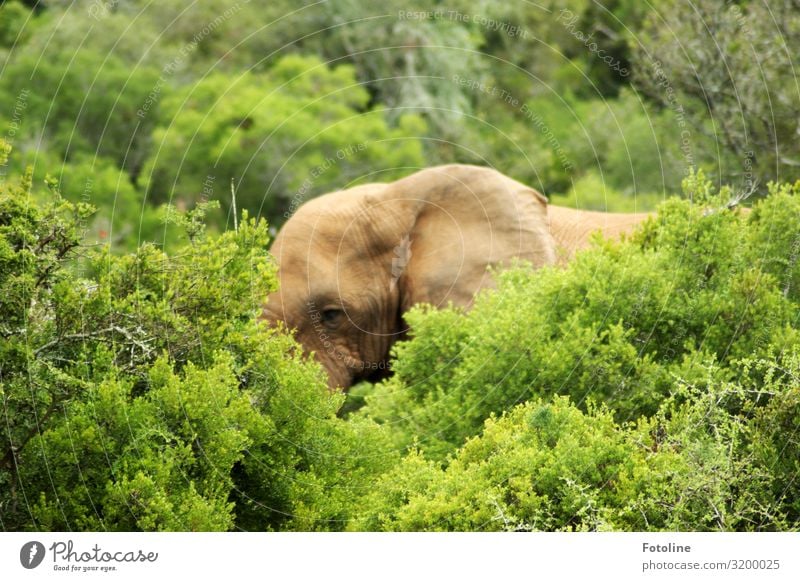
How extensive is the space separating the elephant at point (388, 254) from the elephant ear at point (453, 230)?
1 centimetres

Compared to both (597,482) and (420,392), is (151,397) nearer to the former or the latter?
(597,482)

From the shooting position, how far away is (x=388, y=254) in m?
19.9

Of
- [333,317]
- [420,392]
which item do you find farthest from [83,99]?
[420,392]

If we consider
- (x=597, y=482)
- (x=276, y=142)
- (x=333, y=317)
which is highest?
(x=276, y=142)

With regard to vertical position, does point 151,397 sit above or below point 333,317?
below

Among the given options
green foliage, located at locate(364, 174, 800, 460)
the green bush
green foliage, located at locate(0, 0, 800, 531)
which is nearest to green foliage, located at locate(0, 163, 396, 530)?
green foliage, located at locate(0, 0, 800, 531)

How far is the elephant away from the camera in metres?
19.3

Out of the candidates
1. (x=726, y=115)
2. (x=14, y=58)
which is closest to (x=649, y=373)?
(x=726, y=115)

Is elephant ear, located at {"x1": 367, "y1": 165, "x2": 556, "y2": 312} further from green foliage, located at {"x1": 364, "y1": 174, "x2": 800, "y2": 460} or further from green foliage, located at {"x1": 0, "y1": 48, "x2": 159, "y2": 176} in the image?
green foliage, located at {"x1": 0, "y1": 48, "x2": 159, "y2": 176}

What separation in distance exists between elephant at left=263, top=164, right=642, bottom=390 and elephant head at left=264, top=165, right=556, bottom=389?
0.04 ft

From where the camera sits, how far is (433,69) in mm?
40406

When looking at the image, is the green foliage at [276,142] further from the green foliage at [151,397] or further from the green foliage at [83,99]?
the green foliage at [151,397]

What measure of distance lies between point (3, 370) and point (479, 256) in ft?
24.3

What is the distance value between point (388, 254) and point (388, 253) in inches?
0.5
